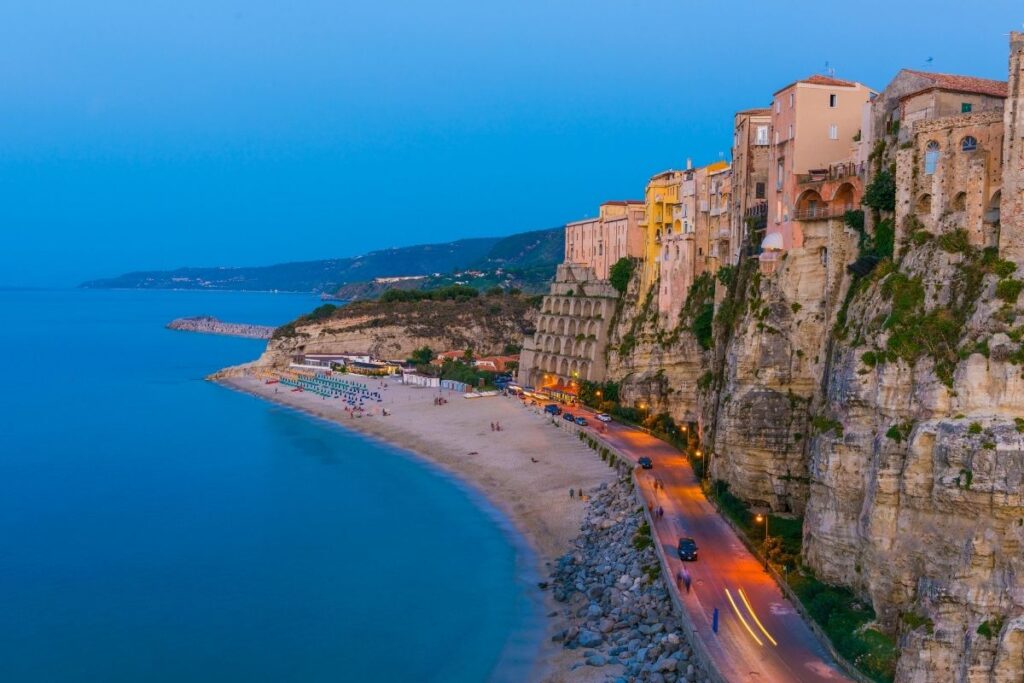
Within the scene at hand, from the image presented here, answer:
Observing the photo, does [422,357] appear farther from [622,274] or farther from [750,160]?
[750,160]

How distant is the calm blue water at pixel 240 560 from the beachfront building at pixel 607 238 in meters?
20.7

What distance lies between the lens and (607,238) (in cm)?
6775

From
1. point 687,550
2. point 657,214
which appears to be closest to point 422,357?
point 657,214

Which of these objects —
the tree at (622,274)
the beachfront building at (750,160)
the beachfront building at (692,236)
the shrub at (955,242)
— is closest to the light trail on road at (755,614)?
the shrub at (955,242)

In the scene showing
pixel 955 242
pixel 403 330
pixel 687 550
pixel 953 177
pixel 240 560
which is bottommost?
pixel 240 560

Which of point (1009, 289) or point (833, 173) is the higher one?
point (833, 173)

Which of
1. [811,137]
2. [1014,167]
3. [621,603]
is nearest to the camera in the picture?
[1014,167]

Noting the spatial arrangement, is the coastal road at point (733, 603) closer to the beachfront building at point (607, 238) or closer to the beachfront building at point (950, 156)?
the beachfront building at point (950, 156)

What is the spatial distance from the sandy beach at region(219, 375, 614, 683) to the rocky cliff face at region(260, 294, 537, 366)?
16.1 metres

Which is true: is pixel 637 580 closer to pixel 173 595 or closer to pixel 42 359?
pixel 173 595

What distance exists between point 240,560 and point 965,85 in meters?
29.6

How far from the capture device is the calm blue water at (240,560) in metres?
28.2

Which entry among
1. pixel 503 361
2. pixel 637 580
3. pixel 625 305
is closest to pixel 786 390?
pixel 637 580

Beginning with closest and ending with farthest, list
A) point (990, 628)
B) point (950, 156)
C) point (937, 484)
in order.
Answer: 1. point (990, 628)
2. point (937, 484)
3. point (950, 156)
